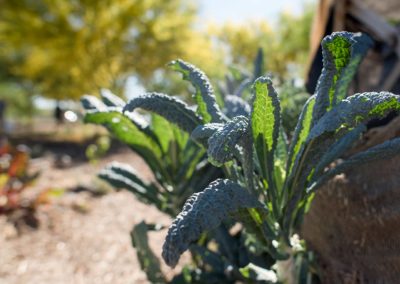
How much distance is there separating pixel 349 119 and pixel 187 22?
17560 mm

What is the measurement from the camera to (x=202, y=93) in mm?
1394

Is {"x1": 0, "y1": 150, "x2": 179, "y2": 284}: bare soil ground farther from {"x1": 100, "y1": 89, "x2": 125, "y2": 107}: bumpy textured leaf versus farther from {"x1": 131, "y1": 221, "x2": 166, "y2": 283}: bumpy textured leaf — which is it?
{"x1": 100, "y1": 89, "x2": 125, "y2": 107}: bumpy textured leaf

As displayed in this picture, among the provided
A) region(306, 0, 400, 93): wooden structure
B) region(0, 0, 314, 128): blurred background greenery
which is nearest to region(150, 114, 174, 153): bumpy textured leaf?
region(306, 0, 400, 93): wooden structure

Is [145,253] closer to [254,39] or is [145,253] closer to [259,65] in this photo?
[259,65]

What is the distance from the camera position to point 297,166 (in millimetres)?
1309

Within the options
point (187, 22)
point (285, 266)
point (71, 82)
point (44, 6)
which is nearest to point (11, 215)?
point (285, 266)

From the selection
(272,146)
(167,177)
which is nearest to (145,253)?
(167,177)

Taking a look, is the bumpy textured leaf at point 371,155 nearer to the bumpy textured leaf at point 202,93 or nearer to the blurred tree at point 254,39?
the bumpy textured leaf at point 202,93

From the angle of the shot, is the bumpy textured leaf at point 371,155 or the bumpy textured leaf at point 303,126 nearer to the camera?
the bumpy textured leaf at point 371,155

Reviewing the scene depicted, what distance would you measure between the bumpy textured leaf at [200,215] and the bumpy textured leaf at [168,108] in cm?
38

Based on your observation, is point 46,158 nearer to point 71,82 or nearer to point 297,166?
point 297,166

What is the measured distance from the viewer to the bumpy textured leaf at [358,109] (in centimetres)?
102

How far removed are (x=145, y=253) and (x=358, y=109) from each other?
1.31m

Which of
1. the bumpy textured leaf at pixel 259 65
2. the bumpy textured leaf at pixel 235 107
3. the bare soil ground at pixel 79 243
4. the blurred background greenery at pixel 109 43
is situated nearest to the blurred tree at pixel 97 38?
the blurred background greenery at pixel 109 43
